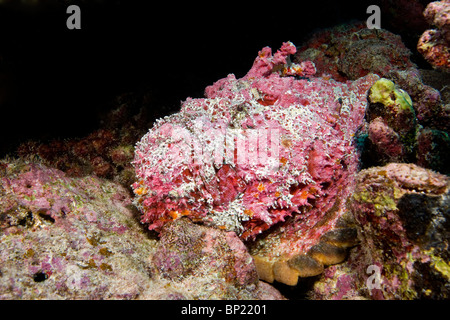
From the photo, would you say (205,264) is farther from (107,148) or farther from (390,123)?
(107,148)

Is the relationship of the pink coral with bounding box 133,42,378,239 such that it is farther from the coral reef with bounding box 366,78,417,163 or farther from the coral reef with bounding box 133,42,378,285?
the coral reef with bounding box 366,78,417,163

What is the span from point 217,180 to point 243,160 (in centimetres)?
32

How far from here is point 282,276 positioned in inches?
102

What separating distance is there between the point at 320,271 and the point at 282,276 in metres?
0.38

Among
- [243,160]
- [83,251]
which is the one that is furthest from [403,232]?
[83,251]

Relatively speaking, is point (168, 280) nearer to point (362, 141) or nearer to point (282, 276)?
point (282, 276)

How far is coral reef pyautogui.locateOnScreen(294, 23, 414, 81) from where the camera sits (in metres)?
4.12

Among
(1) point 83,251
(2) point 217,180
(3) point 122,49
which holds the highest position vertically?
(3) point 122,49

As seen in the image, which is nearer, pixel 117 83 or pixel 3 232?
pixel 3 232

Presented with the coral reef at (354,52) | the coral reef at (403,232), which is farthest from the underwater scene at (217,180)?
the coral reef at (354,52)

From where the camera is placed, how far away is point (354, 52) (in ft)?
14.3

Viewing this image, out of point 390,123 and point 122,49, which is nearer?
point 390,123
